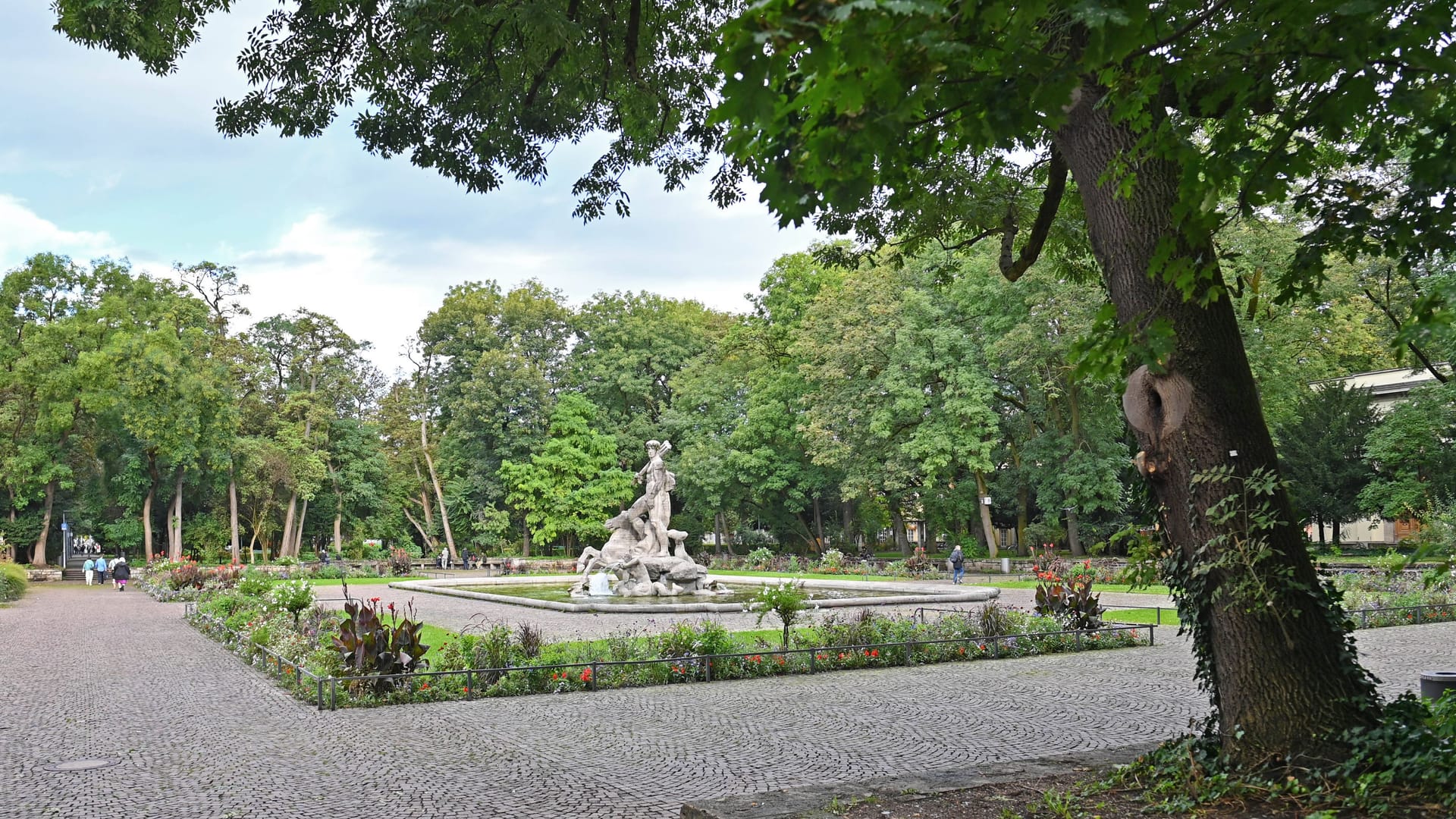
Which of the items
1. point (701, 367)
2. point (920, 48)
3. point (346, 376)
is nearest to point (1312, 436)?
point (701, 367)

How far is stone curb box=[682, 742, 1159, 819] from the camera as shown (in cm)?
529

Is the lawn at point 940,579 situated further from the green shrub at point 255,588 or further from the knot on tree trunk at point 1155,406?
the knot on tree trunk at point 1155,406

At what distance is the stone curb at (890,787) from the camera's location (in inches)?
208

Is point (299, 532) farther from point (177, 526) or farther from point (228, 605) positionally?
point (228, 605)

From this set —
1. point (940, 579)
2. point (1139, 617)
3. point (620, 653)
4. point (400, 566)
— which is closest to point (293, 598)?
point (620, 653)

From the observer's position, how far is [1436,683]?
7.98m

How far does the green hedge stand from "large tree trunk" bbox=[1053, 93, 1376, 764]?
32774 mm

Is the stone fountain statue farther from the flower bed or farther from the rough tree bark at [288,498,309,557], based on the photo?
the rough tree bark at [288,498,309,557]

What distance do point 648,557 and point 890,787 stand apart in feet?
71.5

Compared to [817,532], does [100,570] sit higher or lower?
lower

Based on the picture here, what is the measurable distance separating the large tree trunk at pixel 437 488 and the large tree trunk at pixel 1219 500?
52646mm

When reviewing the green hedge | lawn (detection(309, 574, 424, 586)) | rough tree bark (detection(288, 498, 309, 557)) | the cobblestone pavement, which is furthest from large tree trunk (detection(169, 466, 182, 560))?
the cobblestone pavement

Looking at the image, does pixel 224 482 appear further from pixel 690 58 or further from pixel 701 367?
pixel 690 58

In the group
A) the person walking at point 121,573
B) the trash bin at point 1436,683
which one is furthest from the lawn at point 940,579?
the person walking at point 121,573
